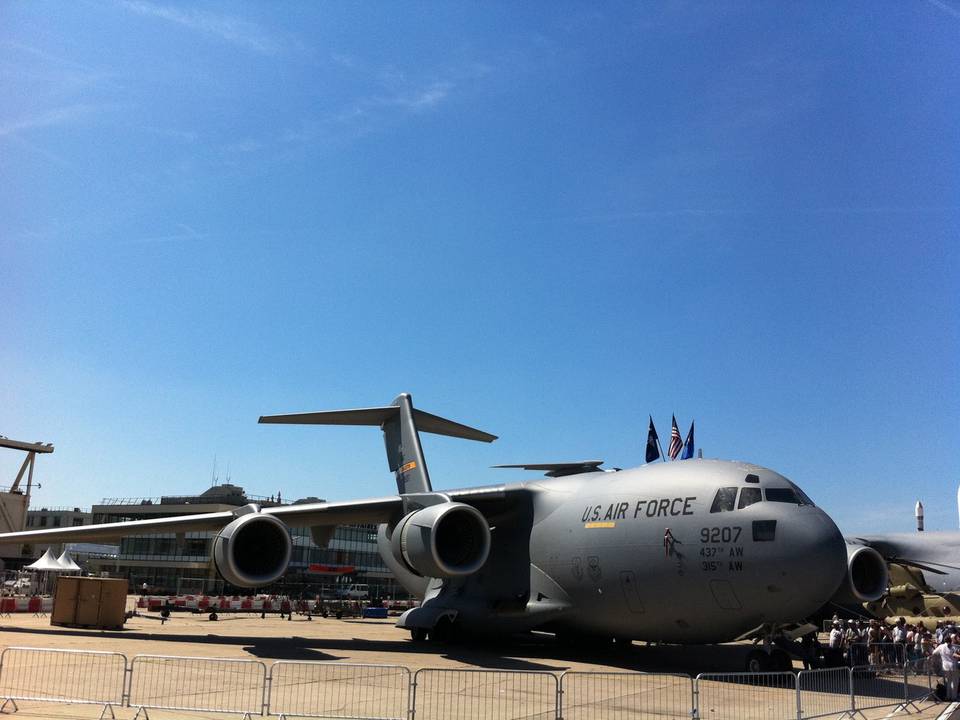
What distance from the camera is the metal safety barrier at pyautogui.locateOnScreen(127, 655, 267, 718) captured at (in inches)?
378

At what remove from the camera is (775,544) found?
40.1 feet

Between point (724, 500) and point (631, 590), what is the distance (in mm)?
2312

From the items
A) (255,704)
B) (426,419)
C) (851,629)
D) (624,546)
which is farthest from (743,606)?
(426,419)

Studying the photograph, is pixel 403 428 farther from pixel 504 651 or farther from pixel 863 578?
pixel 863 578

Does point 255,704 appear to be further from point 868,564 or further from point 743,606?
point 868,564

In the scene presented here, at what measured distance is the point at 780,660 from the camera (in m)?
12.7

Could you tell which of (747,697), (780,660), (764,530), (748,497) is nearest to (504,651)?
(780,660)

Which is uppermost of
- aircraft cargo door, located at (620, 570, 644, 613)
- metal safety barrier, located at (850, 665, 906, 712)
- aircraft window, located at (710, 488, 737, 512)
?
aircraft window, located at (710, 488, 737, 512)

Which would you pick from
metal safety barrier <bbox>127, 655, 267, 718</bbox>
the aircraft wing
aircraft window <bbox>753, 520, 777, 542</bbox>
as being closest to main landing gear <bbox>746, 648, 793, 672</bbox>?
aircraft window <bbox>753, 520, 777, 542</bbox>

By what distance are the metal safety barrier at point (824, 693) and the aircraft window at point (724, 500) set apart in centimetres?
266

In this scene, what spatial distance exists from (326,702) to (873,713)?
6.49 meters

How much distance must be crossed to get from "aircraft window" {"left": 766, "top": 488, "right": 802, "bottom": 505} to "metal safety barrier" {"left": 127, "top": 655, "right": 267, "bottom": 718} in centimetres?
753

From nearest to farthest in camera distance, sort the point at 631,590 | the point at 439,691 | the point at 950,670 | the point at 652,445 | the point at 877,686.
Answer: the point at 439,691, the point at 950,670, the point at 877,686, the point at 631,590, the point at 652,445

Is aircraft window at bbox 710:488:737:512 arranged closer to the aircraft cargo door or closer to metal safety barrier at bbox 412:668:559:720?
the aircraft cargo door
